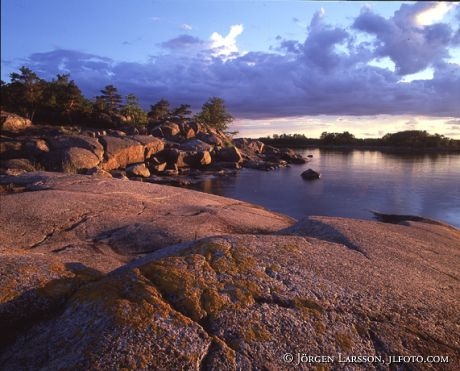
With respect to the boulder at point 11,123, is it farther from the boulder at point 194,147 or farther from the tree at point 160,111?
the tree at point 160,111

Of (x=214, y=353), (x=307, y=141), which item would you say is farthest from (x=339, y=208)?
(x=307, y=141)

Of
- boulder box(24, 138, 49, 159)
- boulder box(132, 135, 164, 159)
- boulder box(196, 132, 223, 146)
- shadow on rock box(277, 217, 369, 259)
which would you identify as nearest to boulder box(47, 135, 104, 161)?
boulder box(24, 138, 49, 159)

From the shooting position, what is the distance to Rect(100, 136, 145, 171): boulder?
124 ft

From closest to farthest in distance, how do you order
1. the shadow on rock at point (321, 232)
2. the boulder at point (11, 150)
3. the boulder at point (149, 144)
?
1. the shadow on rock at point (321, 232)
2. the boulder at point (11, 150)
3. the boulder at point (149, 144)

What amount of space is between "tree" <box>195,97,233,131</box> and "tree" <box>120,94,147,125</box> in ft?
65.3

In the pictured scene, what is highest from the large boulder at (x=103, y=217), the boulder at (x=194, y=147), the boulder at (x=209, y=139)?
the boulder at (x=209, y=139)

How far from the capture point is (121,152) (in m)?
39.6

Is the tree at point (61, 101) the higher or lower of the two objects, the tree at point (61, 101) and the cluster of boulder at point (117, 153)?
the higher

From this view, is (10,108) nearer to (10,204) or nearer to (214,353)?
(10,204)

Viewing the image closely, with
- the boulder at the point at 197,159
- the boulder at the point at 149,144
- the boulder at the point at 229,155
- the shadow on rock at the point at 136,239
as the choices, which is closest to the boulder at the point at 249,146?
the boulder at the point at 229,155

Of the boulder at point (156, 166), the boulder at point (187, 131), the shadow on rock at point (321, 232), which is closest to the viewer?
the shadow on rock at point (321, 232)

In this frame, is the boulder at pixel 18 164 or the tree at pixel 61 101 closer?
the boulder at pixel 18 164

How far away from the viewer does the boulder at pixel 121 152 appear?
37.9m

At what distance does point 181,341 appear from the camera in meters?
3.31
